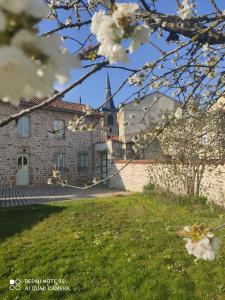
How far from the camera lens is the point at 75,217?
28.8ft

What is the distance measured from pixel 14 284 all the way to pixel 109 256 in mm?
1606

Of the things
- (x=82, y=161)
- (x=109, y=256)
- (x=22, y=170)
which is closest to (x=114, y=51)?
(x=109, y=256)

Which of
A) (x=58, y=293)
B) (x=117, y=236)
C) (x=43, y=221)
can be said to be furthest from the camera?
(x=43, y=221)

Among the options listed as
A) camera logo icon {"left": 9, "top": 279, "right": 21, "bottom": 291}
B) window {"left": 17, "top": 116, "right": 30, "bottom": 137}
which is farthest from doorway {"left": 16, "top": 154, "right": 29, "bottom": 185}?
camera logo icon {"left": 9, "top": 279, "right": 21, "bottom": 291}

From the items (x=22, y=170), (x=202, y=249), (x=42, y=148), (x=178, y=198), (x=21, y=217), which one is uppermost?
(x=42, y=148)

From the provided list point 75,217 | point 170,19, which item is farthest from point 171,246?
point 170,19

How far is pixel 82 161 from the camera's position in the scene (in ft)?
70.1

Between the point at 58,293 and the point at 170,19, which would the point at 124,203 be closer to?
the point at 58,293

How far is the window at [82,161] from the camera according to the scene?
69.6 ft

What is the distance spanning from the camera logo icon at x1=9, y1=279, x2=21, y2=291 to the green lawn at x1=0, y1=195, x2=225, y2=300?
5 cm

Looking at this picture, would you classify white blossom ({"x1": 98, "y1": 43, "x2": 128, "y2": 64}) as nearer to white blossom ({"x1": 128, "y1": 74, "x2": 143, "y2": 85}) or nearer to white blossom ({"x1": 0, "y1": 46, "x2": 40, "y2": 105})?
white blossom ({"x1": 0, "y1": 46, "x2": 40, "y2": 105})

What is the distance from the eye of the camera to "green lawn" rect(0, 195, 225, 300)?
14.0 feet

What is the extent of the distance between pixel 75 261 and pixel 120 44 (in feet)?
15.6

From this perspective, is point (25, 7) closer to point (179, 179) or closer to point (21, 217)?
point (21, 217)
